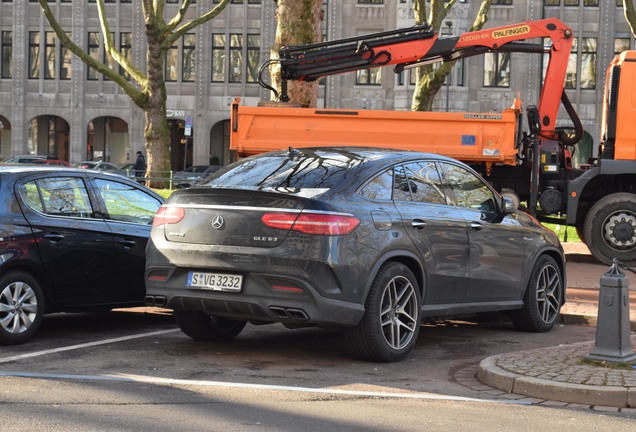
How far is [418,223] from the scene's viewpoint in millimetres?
9086

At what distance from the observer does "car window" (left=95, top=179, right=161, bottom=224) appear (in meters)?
10.5

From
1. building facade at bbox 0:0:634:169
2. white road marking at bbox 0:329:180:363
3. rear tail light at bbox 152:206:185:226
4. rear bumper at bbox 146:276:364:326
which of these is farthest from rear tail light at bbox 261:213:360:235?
building facade at bbox 0:0:634:169

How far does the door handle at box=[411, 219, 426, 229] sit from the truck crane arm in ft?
32.7

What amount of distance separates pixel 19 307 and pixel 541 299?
16.0 feet

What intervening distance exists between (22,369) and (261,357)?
1885 millimetres

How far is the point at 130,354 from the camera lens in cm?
898

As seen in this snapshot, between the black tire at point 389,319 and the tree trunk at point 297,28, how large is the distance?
40.1ft

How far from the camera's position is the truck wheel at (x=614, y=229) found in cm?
1816

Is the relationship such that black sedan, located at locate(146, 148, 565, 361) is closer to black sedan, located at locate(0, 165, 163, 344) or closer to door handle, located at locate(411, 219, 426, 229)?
door handle, located at locate(411, 219, 426, 229)

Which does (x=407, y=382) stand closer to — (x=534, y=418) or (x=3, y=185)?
(x=534, y=418)

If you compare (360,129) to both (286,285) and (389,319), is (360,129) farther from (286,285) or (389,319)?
(286,285)

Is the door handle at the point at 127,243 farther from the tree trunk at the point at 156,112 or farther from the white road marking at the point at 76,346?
the tree trunk at the point at 156,112

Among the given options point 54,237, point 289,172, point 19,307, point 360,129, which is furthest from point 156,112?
point 289,172

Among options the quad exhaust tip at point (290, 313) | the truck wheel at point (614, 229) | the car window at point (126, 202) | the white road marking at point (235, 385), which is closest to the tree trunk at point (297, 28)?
the truck wheel at point (614, 229)
